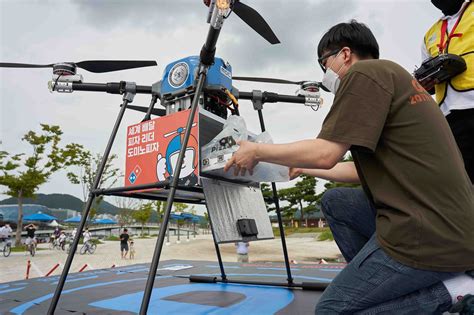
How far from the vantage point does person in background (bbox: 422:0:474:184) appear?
1771 millimetres

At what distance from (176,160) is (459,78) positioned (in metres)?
1.70

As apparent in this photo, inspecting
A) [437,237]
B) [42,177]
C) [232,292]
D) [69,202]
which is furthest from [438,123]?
[69,202]

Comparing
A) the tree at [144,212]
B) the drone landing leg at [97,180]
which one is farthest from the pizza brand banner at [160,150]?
the tree at [144,212]

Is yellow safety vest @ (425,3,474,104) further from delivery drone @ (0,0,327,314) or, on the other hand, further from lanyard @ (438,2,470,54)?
delivery drone @ (0,0,327,314)

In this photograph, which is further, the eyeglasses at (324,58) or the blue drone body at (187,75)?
the blue drone body at (187,75)

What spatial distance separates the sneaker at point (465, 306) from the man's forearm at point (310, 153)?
0.60 m

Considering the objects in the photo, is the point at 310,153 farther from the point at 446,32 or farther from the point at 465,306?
the point at 446,32

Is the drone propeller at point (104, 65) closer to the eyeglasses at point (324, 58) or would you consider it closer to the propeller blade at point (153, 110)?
the propeller blade at point (153, 110)

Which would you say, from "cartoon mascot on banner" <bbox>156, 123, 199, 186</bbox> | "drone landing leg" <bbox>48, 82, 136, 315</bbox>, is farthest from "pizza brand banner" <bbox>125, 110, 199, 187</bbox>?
"drone landing leg" <bbox>48, 82, 136, 315</bbox>

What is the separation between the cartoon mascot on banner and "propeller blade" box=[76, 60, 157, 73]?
932mm

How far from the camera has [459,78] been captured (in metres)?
1.82

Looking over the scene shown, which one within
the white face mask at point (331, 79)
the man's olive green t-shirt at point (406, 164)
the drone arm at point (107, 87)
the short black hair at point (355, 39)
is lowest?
the man's olive green t-shirt at point (406, 164)

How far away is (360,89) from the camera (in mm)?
1228

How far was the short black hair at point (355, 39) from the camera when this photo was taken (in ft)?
5.07
